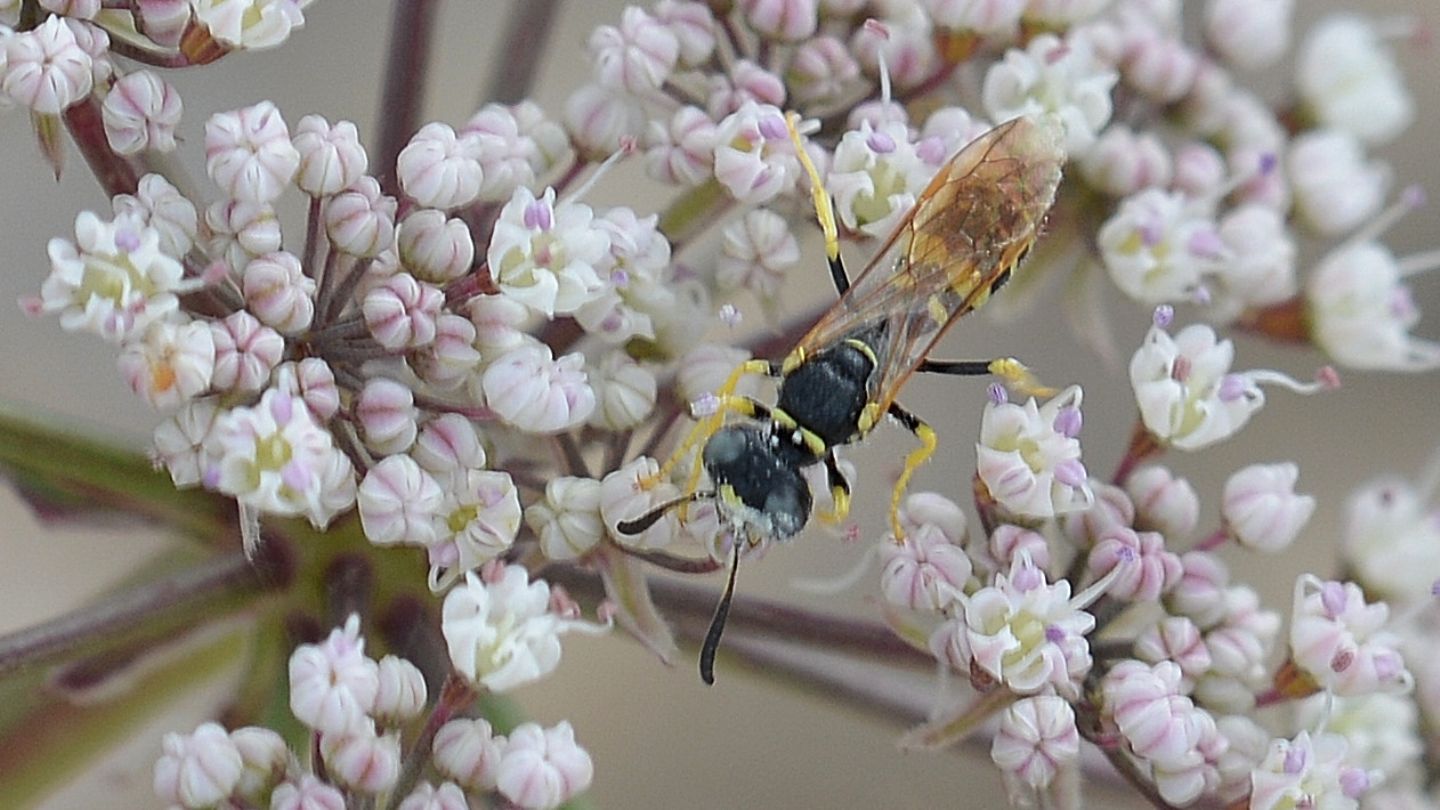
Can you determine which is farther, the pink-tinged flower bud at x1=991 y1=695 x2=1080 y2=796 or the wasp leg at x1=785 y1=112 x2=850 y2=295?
the wasp leg at x1=785 y1=112 x2=850 y2=295

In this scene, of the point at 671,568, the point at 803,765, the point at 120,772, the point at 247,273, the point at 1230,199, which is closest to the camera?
the point at 247,273

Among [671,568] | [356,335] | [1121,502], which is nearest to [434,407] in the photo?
[356,335]

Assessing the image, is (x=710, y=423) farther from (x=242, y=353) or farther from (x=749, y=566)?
(x=749, y=566)

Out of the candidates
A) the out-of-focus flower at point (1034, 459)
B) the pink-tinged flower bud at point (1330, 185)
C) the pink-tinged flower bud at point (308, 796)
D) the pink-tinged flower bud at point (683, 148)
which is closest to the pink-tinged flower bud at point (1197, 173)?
the pink-tinged flower bud at point (1330, 185)

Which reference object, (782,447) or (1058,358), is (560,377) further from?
(1058,358)

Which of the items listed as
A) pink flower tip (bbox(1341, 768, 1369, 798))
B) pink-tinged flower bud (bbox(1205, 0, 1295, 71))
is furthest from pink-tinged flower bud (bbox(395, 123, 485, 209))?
pink-tinged flower bud (bbox(1205, 0, 1295, 71))

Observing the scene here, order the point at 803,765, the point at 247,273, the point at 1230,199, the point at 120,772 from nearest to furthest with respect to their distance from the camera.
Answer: the point at 247,273, the point at 1230,199, the point at 120,772, the point at 803,765

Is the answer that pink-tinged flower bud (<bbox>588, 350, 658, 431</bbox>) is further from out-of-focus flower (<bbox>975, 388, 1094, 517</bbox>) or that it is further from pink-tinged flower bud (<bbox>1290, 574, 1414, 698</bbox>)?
pink-tinged flower bud (<bbox>1290, 574, 1414, 698</bbox>)
